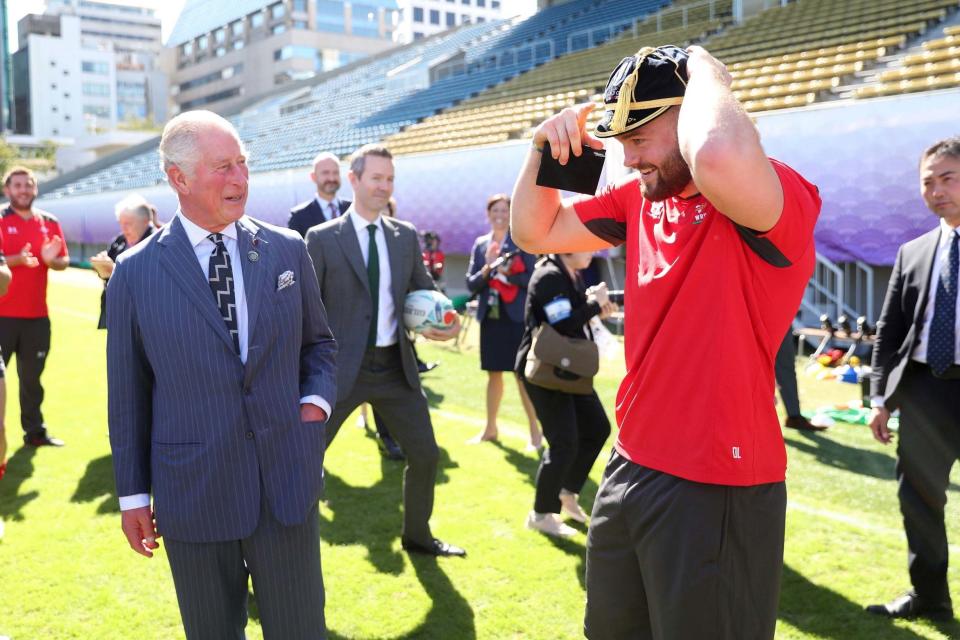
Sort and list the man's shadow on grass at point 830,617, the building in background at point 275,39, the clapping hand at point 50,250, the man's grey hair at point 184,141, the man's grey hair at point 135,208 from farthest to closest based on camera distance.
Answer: the building in background at point 275,39 → the clapping hand at point 50,250 → the man's grey hair at point 135,208 → the man's shadow on grass at point 830,617 → the man's grey hair at point 184,141

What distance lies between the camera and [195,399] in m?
2.29

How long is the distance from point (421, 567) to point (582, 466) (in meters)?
1.13

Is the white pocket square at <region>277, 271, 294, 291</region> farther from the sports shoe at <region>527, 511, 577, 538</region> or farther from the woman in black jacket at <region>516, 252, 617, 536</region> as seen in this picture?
the sports shoe at <region>527, 511, 577, 538</region>

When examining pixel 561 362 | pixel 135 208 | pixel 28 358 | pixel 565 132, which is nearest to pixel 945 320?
pixel 561 362

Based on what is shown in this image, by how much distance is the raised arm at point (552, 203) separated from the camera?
7.25 feet

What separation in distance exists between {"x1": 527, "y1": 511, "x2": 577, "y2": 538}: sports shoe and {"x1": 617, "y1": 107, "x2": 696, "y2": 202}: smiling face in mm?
3041

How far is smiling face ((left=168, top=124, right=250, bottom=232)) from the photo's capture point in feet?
7.68

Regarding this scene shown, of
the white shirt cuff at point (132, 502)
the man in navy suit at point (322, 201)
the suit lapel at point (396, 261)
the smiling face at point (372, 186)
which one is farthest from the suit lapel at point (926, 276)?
the man in navy suit at point (322, 201)

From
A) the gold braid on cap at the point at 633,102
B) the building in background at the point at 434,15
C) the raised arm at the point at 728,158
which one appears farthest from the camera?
the building in background at the point at 434,15

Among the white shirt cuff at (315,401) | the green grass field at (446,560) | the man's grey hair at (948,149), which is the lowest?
the green grass field at (446,560)

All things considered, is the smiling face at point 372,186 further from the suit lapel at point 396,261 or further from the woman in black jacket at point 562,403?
the woman in black jacket at point 562,403

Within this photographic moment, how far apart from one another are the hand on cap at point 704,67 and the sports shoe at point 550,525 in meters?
3.27

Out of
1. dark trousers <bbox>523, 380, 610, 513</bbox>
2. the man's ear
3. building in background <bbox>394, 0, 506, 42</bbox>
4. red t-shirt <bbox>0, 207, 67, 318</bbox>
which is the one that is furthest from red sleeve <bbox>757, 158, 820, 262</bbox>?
building in background <bbox>394, 0, 506, 42</bbox>

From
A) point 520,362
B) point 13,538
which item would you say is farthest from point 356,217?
point 13,538
